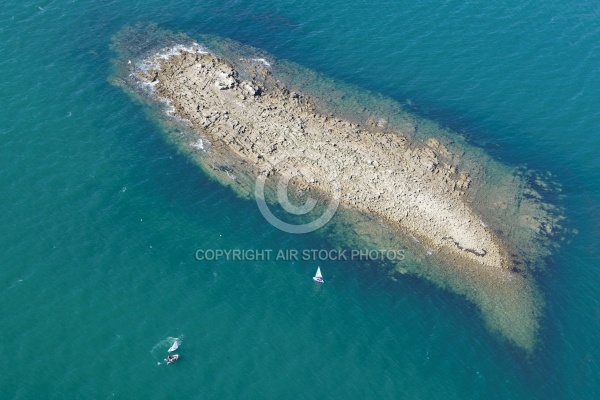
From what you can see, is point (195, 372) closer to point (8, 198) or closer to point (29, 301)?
point (29, 301)

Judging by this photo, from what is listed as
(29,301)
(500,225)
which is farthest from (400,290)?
(29,301)

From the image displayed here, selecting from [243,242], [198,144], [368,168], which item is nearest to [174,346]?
[243,242]

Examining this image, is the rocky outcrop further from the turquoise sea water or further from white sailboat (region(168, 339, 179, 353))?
white sailboat (region(168, 339, 179, 353))

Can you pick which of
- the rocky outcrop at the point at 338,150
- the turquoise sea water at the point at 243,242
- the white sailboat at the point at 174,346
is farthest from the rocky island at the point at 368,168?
the white sailboat at the point at 174,346

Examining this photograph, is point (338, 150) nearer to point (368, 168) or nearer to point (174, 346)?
point (368, 168)

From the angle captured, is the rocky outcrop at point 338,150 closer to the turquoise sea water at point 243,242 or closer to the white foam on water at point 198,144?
the white foam on water at point 198,144

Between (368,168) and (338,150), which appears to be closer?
(368,168)
